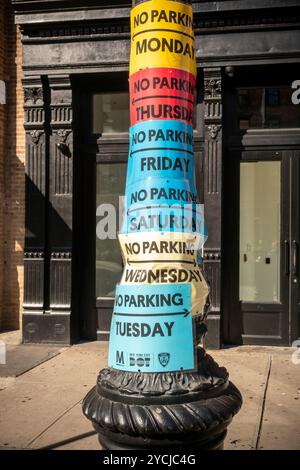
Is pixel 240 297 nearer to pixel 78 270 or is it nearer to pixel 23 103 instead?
pixel 78 270

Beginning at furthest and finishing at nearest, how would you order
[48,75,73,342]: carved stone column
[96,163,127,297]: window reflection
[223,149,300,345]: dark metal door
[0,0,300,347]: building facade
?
[96,163,127,297]: window reflection < [48,75,73,342]: carved stone column < [223,149,300,345]: dark metal door < [0,0,300,347]: building facade

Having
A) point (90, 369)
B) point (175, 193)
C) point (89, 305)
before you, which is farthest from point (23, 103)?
point (175, 193)

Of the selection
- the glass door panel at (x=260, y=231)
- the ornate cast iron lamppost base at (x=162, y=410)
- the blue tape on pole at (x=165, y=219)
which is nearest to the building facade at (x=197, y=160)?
A: the glass door panel at (x=260, y=231)

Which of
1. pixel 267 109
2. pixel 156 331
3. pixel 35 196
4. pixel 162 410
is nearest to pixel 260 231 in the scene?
pixel 267 109

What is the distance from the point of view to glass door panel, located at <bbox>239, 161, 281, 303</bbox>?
297 inches

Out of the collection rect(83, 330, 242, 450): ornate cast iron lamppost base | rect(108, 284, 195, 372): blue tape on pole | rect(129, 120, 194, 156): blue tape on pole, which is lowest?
rect(83, 330, 242, 450): ornate cast iron lamppost base

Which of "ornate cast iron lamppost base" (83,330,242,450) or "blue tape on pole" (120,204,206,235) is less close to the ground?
"blue tape on pole" (120,204,206,235)

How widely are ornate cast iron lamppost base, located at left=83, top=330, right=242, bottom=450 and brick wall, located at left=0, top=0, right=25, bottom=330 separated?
6.45 meters

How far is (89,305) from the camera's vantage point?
802 centimetres

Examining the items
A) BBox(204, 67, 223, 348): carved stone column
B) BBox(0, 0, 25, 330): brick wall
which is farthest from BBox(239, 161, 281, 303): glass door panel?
BBox(0, 0, 25, 330): brick wall

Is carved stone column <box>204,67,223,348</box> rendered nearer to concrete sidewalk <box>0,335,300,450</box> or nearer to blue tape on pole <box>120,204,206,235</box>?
concrete sidewalk <box>0,335,300,450</box>

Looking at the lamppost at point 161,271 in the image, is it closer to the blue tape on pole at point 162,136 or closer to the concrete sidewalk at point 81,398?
the blue tape on pole at point 162,136

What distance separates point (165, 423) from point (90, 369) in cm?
437
